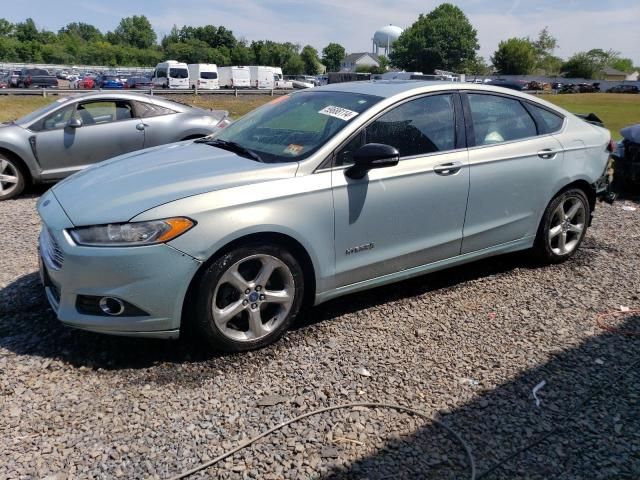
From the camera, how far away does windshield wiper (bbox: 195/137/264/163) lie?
3.85 metres

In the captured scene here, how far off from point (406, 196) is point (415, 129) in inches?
21.8

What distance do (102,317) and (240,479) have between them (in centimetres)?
131

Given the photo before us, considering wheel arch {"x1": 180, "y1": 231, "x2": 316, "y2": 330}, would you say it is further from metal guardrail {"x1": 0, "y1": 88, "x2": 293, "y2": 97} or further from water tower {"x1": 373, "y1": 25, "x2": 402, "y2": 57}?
water tower {"x1": 373, "y1": 25, "x2": 402, "y2": 57}

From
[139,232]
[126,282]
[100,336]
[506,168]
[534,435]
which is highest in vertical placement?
[506,168]

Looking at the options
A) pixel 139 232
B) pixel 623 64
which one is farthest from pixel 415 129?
pixel 623 64

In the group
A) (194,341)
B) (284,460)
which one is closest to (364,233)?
(194,341)

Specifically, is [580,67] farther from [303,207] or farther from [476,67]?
[303,207]

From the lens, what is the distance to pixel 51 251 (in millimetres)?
3457

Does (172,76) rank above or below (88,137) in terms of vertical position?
above

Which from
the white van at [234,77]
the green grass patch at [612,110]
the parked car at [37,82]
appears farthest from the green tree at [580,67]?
the parked car at [37,82]

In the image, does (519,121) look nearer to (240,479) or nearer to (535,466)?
(535,466)

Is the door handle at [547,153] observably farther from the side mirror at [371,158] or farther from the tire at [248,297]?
the tire at [248,297]

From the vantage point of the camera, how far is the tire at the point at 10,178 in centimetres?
777

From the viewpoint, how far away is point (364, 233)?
3822mm
